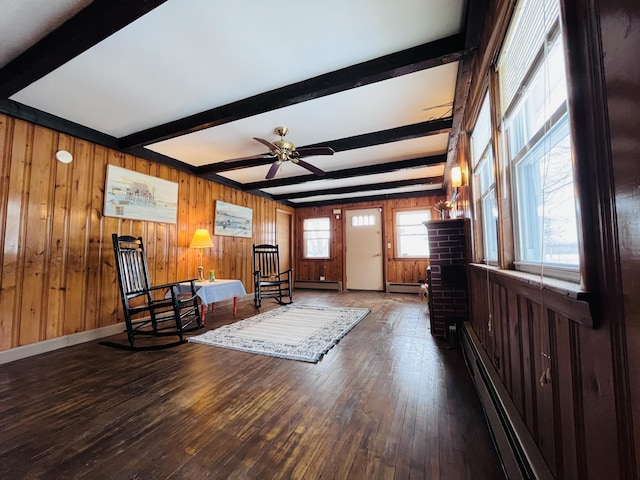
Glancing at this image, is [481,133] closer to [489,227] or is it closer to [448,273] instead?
[489,227]

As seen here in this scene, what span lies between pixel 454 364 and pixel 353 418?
42.7 inches

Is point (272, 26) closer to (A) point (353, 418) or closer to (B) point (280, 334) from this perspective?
(A) point (353, 418)

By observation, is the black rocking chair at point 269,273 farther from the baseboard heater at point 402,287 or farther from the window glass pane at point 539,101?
the window glass pane at point 539,101

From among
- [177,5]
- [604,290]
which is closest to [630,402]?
[604,290]

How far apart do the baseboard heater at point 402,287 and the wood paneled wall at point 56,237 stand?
4.44 metres

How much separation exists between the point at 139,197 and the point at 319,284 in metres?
4.35

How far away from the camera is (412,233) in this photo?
6.03 metres

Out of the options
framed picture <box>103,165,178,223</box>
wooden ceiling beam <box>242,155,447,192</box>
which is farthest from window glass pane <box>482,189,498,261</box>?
framed picture <box>103,165,178,223</box>

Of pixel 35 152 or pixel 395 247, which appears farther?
pixel 395 247

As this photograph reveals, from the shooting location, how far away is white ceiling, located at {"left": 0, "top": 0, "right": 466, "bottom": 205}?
59.5 inches

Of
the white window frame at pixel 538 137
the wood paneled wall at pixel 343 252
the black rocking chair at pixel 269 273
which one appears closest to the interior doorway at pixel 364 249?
the wood paneled wall at pixel 343 252

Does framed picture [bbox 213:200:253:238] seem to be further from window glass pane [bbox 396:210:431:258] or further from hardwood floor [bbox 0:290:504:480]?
window glass pane [bbox 396:210:431:258]

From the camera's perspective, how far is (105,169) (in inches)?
119

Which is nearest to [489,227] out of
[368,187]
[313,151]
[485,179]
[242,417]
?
[485,179]
